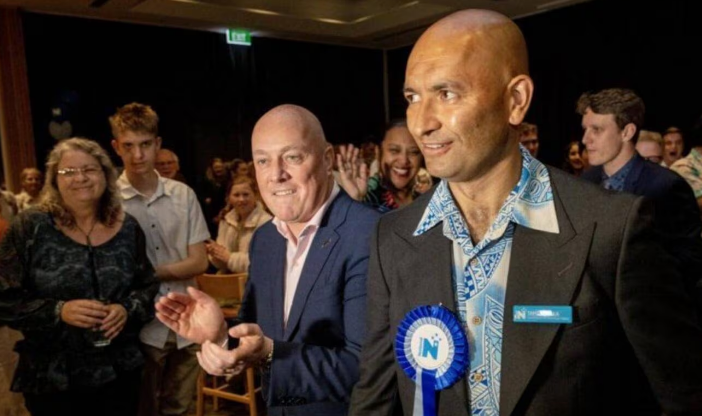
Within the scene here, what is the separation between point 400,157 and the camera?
102 inches

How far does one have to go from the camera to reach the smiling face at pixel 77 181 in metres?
2.24

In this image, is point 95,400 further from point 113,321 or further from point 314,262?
point 314,262

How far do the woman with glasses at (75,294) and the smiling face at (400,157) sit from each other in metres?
1.17

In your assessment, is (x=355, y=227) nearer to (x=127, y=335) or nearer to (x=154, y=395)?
(x=127, y=335)

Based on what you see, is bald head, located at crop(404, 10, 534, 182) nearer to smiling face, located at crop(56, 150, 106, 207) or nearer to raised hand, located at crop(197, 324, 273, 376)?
raised hand, located at crop(197, 324, 273, 376)

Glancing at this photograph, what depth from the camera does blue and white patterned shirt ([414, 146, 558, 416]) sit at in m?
0.97

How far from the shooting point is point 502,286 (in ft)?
3.20

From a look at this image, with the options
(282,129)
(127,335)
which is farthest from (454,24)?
(127,335)

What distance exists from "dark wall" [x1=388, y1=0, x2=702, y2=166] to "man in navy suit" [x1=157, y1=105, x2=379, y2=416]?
7330 mm

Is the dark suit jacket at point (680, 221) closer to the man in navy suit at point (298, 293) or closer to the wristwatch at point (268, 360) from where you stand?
the man in navy suit at point (298, 293)

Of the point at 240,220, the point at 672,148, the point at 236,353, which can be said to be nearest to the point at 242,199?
the point at 240,220

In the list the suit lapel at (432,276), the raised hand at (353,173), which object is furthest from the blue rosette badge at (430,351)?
the raised hand at (353,173)

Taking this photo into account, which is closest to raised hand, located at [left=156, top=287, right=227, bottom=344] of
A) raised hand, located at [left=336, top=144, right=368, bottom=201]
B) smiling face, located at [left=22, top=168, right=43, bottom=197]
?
raised hand, located at [left=336, top=144, right=368, bottom=201]

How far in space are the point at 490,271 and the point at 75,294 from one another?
1.74 m
